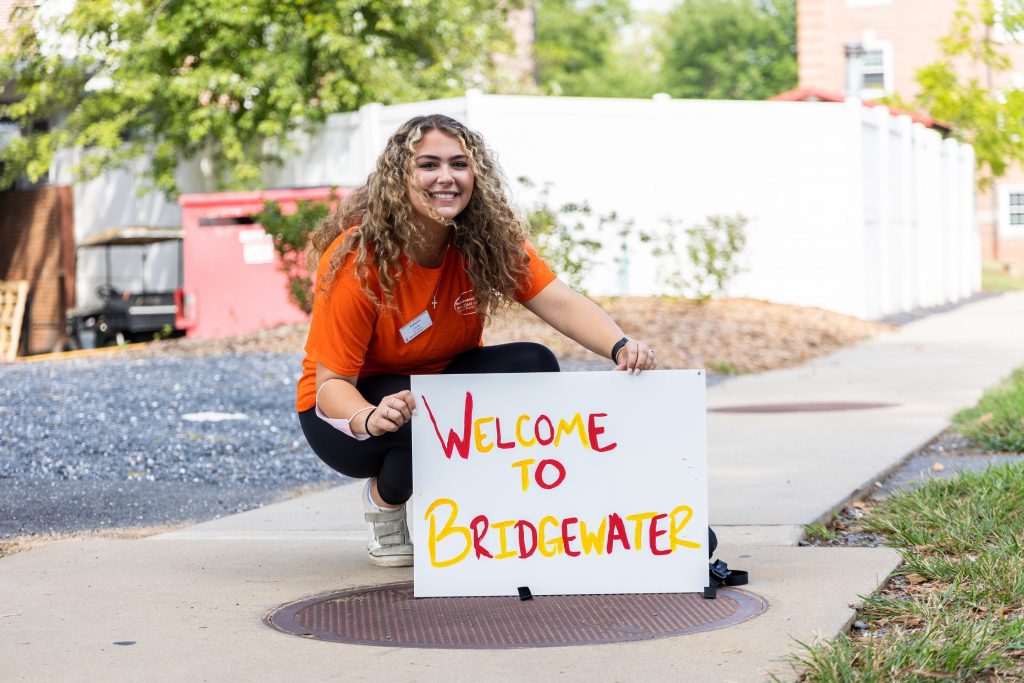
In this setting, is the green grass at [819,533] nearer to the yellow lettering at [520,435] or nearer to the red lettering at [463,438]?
the yellow lettering at [520,435]

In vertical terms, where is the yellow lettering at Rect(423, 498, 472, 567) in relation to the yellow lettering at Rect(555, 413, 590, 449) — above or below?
below

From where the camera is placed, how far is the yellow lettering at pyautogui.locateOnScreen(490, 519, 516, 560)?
14.0 ft

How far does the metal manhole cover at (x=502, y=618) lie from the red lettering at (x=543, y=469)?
0.33 metres

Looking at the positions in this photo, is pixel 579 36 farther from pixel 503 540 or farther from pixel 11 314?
pixel 503 540

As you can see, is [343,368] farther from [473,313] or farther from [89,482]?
[89,482]

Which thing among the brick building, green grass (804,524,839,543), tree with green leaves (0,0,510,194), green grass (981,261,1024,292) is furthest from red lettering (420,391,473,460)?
the brick building

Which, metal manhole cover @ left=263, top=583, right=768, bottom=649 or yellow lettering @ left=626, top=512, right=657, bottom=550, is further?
yellow lettering @ left=626, top=512, right=657, bottom=550

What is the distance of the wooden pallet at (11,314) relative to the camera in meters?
19.0

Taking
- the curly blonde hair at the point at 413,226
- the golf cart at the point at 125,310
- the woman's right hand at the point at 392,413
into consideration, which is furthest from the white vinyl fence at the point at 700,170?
the woman's right hand at the point at 392,413

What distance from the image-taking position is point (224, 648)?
11.9 ft

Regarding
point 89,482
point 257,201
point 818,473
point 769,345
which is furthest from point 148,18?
point 818,473

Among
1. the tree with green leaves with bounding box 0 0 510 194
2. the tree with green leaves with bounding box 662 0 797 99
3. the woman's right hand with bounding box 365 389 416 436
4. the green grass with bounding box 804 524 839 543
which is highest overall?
the tree with green leaves with bounding box 662 0 797 99

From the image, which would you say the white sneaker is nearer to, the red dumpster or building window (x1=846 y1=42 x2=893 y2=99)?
the red dumpster

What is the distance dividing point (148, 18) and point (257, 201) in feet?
12.3
